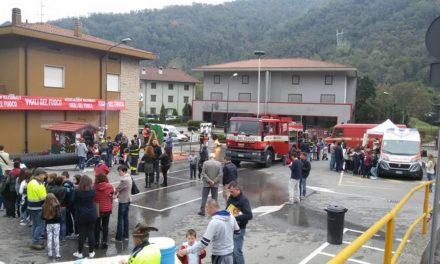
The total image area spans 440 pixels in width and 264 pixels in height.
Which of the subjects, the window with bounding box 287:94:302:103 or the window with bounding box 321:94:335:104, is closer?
the window with bounding box 321:94:335:104

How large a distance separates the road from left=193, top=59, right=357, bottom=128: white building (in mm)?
32326

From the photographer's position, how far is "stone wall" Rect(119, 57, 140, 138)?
34188 mm

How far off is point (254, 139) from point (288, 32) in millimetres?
109468

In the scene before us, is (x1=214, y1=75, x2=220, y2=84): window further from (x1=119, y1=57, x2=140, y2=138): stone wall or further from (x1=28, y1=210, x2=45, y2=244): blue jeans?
(x1=28, y1=210, x2=45, y2=244): blue jeans

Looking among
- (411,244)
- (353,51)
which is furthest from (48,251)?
(353,51)

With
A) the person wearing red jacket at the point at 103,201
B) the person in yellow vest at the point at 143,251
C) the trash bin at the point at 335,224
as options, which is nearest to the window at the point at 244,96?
the trash bin at the point at 335,224

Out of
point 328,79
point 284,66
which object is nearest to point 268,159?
point 328,79

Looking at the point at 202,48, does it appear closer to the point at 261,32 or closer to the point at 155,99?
the point at 261,32

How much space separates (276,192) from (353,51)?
96238mm

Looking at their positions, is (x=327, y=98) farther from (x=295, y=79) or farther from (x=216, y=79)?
(x=216, y=79)

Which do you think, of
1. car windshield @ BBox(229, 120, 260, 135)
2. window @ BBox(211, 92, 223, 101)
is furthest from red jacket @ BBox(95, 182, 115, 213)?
window @ BBox(211, 92, 223, 101)

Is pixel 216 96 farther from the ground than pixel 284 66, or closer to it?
closer to it

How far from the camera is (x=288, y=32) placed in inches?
4956

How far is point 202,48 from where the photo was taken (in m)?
136
